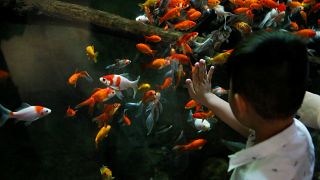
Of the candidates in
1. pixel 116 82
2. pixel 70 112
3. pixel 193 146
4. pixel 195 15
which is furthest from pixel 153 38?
pixel 193 146

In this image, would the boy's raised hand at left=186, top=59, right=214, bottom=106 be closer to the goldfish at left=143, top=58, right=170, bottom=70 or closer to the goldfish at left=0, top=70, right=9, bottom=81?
the goldfish at left=143, top=58, right=170, bottom=70

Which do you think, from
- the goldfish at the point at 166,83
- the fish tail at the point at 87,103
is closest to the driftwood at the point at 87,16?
the goldfish at the point at 166,83

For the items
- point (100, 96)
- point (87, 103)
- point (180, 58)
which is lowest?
point (87, 103)

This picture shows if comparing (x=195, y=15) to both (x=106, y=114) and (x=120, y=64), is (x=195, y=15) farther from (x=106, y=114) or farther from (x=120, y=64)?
(x=106, y=114)

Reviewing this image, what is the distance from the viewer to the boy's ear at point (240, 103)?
5.56ft

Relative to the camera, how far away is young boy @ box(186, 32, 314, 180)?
1.55 m

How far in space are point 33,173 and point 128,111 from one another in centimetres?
175

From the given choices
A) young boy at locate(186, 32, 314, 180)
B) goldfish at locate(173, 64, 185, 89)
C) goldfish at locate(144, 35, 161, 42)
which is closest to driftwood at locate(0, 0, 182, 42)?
goldfish at locate(144, 35, 161, 42)

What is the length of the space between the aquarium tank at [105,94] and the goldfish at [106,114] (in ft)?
0.08

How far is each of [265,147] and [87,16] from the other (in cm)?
426

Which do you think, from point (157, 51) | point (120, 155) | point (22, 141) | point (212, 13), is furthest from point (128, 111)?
point (212, 13)

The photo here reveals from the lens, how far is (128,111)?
5.63 metres

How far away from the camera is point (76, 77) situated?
501 cm

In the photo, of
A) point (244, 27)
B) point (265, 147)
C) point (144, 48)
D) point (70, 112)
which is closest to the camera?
point (265, 147)
